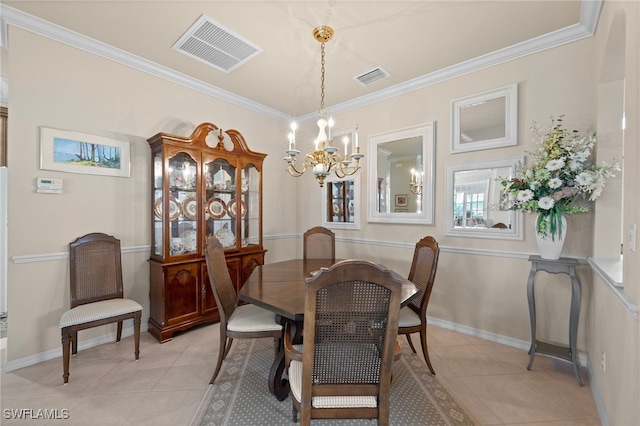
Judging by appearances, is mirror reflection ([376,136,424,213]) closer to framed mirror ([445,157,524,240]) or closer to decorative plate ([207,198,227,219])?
framed mirror ([445,157,524,240])

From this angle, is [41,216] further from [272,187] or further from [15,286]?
[272,187]

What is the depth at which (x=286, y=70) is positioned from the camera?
3.07 meters

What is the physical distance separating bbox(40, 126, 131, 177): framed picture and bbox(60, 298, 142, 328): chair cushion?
126 centimetres

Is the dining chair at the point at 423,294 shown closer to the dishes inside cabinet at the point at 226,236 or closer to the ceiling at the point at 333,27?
the ceiling at the point at 333,27

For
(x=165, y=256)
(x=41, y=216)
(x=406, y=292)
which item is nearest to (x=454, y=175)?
(x=406, y=292)

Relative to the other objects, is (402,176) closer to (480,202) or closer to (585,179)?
(480,202)

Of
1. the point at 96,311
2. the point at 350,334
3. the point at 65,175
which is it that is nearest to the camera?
the point at 350,334

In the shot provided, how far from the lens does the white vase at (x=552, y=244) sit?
2.21 m

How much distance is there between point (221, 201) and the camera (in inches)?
135

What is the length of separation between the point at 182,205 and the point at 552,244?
11.7ft

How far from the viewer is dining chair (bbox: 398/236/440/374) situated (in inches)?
85.2

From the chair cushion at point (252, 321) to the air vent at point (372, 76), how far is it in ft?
9.11

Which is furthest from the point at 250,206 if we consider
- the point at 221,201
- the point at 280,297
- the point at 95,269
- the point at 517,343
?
the point at 517,343

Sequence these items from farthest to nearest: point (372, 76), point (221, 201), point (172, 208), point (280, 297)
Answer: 1. point (221, 201)
2. point (372, 76)
3. point (172, 208)
4. point (280, 297)
